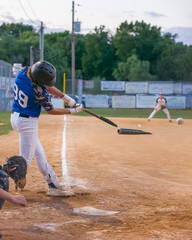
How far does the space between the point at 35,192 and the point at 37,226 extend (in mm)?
1974

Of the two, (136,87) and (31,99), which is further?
(136,87)

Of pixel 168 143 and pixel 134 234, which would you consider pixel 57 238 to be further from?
pixel 168 143

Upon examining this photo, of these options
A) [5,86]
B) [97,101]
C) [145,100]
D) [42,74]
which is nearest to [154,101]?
[145,100]

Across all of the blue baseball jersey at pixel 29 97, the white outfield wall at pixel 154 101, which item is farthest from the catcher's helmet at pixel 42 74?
the white outfield wall at pixel 154 101

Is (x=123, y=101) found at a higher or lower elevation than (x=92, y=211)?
higher

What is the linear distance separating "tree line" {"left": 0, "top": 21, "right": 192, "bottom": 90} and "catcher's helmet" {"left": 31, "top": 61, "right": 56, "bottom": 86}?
6666 centimetres

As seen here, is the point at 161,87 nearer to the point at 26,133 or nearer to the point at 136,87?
the point at 136,87

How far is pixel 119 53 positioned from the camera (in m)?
88.0

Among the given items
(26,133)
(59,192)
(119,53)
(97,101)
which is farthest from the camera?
(119,53)

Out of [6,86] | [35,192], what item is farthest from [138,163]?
[6,86]

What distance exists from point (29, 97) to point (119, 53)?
83.2 meters

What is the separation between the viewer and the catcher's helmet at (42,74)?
590 cm

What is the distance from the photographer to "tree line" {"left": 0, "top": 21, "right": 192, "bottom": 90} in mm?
75750

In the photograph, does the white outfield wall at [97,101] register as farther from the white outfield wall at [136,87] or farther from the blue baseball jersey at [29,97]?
the blue baseball jersey at [29,97]
